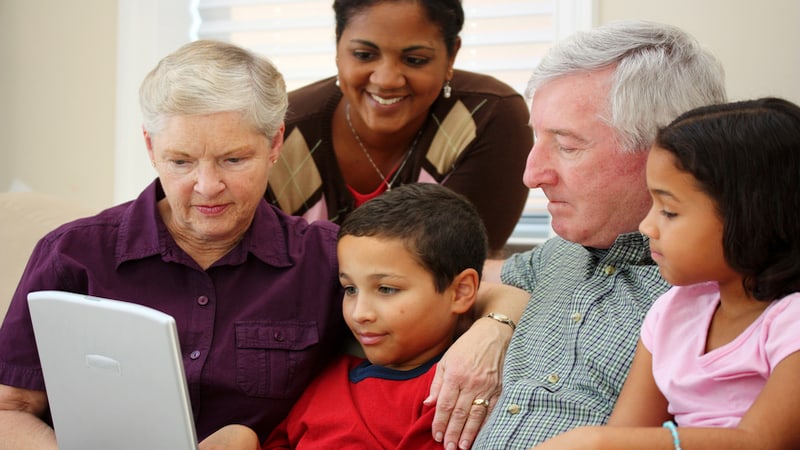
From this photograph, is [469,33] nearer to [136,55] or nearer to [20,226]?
[136,55]

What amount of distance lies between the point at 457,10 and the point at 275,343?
104cm

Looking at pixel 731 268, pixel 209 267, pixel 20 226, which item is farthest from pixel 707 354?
pixel 20 226

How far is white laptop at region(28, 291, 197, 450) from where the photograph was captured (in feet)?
4.44

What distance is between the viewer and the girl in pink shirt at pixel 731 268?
1126mm

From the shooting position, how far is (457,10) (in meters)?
2.39

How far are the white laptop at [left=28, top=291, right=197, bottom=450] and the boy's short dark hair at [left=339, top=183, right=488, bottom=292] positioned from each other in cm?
52

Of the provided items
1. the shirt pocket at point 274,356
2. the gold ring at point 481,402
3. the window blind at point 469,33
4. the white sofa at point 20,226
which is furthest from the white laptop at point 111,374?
the window blind at point 469,33

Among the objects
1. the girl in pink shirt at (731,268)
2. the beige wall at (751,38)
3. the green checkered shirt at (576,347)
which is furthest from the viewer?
the beige wall at (751,38)

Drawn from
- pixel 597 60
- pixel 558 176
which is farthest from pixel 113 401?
pixel 597 60

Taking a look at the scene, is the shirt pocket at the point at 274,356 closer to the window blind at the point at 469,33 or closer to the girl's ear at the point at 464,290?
the girl's ear at the point at 464,290

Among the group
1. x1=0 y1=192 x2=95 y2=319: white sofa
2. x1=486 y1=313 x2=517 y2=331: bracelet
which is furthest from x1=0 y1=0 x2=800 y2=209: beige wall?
x1=486 y1=313 x2=517 y2=331: bracelet

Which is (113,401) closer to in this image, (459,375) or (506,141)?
(459,375)

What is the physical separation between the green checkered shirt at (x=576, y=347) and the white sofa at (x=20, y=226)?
122 cm

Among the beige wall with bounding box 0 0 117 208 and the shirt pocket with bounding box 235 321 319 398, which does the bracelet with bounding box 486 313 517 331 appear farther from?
the beige wall with bounding box 0 0 117 208
